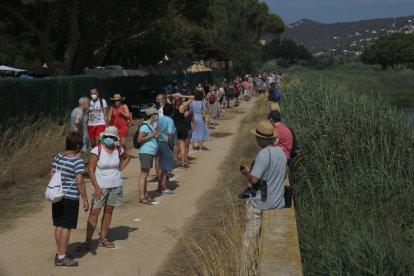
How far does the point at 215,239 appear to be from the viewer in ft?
25.1

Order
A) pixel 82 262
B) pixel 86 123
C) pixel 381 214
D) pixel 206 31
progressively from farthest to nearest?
pixel 206 31, pixel 86 123, pixel 381 214, pixel 82 262

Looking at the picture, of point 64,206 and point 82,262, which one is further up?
point 64,206

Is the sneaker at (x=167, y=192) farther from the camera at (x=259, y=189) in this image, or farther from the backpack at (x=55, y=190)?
the camera at (x=259, y=189)

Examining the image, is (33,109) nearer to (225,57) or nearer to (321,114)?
(321,114)

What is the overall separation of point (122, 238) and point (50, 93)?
10.4m

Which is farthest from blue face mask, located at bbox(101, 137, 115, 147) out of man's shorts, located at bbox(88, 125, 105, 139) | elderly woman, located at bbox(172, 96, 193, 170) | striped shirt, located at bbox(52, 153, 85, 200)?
man's shorts, located at bbox(88, 125, 105, 139)

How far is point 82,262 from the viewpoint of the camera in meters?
7.16

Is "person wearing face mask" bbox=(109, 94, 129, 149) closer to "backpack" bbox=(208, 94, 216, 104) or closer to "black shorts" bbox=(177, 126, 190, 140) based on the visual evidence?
"black shorts" bbox=(177, 126, 190, 140)

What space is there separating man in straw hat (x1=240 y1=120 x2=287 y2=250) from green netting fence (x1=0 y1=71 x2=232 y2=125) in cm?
889

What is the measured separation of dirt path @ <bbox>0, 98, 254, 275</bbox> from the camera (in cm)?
700

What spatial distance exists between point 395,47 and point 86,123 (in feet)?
386

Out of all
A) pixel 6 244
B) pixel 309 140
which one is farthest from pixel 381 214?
pixel 6 244

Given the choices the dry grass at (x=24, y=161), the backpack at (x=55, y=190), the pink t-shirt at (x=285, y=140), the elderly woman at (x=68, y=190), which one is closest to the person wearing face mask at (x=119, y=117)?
the dry grass at (x=24, y=161)

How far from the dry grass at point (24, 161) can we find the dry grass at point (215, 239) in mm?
2870
